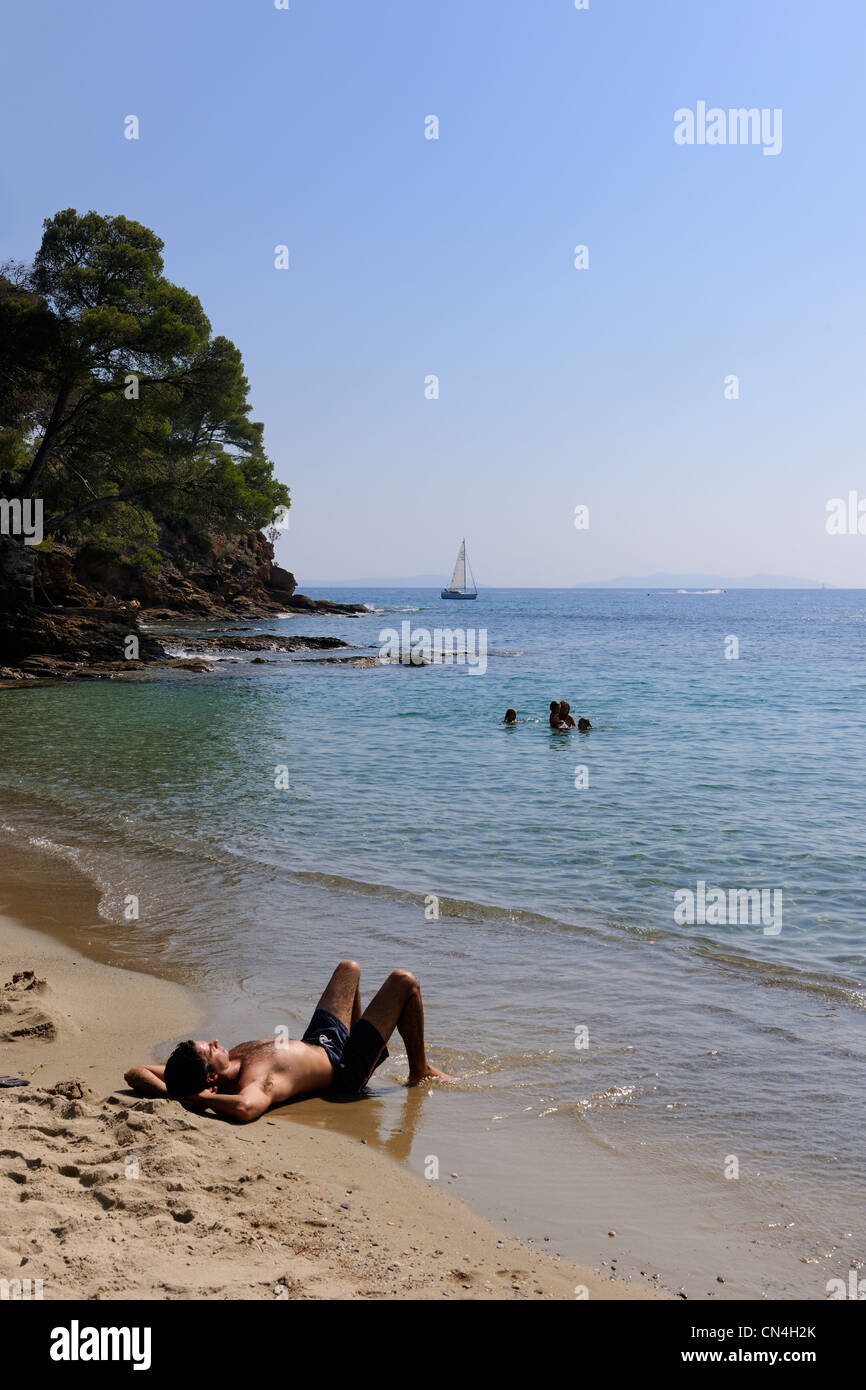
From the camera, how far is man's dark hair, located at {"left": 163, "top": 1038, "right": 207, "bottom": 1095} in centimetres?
517

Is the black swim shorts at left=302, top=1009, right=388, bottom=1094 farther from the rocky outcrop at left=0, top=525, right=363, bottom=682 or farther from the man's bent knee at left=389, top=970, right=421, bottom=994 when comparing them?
the rocky outcrop at left=0, top=525, right=363, bottom=682

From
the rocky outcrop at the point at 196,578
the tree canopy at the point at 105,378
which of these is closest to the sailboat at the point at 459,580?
the rocky outcrop at the point at 196,578

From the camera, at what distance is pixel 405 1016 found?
579 cm

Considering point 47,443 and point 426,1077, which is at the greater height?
point 47,443

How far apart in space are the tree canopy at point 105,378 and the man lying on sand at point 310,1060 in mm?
28488

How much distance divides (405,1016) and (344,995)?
442 mm

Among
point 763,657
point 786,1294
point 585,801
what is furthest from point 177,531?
point 786,1294

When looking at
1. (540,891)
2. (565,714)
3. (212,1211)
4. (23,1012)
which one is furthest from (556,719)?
(212,1211)

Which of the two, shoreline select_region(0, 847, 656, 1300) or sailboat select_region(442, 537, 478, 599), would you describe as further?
sailboat select_region(442, 537, 478, 599)

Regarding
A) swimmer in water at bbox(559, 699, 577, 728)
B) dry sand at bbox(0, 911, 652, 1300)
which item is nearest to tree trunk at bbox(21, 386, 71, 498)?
swimmer in water at bbox(559, 699, 577, 728)

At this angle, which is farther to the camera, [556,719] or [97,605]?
[97,605]

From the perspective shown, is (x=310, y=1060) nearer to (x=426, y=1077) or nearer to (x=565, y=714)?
(x=426, y=1077)

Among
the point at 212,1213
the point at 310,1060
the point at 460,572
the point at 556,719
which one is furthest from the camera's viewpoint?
the point at 460,572

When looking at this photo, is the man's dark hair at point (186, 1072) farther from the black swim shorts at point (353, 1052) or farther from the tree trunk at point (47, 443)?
the tree trunk at point (47, 443)
